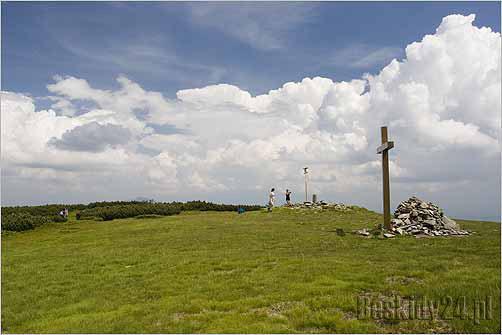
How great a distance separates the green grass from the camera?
10641mm

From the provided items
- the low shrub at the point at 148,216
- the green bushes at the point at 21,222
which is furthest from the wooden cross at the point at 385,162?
the green bushes at the point at 21,222

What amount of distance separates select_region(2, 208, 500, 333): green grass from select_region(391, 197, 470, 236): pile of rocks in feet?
5.19

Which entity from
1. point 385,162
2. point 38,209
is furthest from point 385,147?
point 38,209

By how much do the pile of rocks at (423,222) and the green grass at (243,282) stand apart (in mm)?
1582

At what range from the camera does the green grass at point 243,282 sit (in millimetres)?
10641

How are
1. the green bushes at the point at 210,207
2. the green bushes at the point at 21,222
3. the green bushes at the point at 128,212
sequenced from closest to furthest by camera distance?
1. the green bushes at the point at 21,222
2. the green bushes at the point at 128,212
3. the green bushes at the point at 210,207

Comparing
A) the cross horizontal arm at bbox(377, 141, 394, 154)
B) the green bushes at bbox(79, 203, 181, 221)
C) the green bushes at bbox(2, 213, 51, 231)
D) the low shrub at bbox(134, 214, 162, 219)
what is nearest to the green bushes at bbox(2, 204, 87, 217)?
the green bushes at bbox(79, 203, 181, 221)

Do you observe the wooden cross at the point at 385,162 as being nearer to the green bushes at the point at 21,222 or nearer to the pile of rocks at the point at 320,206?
the pile of rocks at the point at 320,206

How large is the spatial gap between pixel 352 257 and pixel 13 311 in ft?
44.1

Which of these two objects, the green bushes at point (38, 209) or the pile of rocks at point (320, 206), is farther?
the green bushes at point (38, 209)

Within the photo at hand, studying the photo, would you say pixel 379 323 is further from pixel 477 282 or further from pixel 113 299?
pixel 113 299

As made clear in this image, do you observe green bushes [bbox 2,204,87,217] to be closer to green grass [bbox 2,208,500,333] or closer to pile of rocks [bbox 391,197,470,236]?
green grass [bbox 2,208,500,333]

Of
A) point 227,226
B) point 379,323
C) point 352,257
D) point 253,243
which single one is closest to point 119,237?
point 227,226

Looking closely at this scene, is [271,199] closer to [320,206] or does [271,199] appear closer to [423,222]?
[320,206]
